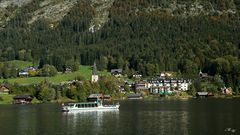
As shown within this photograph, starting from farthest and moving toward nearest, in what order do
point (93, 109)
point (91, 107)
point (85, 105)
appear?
point (85, 105) → point (91, 107) → point (93, 109)

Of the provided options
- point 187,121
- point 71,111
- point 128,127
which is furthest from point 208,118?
point 71,111

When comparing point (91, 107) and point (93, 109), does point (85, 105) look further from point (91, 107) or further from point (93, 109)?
point (93, 109)

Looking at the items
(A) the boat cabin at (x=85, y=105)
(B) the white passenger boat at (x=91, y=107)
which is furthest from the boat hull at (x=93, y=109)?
(A) the boat cabin at (x=85, y=105)

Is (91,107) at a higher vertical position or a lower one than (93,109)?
higher

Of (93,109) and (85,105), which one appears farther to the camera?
(85,105)

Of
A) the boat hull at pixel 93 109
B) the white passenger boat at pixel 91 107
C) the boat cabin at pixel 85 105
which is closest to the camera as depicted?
the boat hull at pixel 93 109

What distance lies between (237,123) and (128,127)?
20.9 m

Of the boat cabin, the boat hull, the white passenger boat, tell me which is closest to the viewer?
the boat hull

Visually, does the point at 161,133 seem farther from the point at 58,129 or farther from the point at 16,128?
the point at 16,128

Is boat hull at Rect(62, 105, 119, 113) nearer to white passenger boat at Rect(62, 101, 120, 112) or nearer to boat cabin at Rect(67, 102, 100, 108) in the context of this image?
white passenger boat at Rect(62, 101, 120, 112)

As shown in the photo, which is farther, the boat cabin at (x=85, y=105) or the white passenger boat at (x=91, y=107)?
the boat cabin at (x=85, y=105)

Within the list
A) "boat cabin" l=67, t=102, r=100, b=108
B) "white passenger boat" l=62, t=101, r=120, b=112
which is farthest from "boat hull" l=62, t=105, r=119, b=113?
"boat cabin" l=67, t=102, r=100, b=108

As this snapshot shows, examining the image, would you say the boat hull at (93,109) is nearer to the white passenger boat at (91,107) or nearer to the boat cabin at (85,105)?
the white passenger boat at (91,107)

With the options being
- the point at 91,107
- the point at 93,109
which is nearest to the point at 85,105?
the point at 91,107
